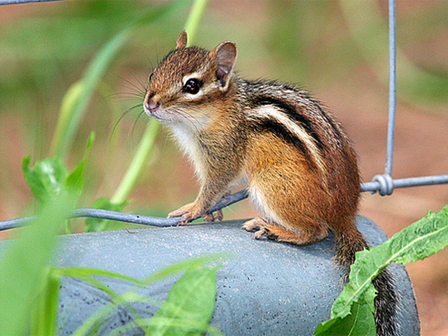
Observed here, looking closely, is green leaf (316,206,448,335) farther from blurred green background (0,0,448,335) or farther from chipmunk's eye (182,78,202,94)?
blurred green background (0,0,448,335)

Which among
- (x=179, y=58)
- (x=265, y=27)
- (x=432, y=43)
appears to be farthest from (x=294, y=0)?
(x=179, y=58)

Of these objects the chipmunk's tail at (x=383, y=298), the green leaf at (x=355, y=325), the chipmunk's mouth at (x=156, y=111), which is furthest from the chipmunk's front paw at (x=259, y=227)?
the chipmunk's mouth at (x=156, y=111)

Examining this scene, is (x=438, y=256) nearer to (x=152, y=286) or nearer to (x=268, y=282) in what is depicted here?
(x=268, y=282)

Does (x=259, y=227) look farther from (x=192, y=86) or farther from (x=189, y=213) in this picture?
(x=192, y=86)

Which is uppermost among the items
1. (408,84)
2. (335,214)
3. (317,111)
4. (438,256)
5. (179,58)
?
(179,58)

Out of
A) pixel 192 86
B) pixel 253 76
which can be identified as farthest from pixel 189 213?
pixel 253 76

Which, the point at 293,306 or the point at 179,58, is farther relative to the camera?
the point at 179,58
